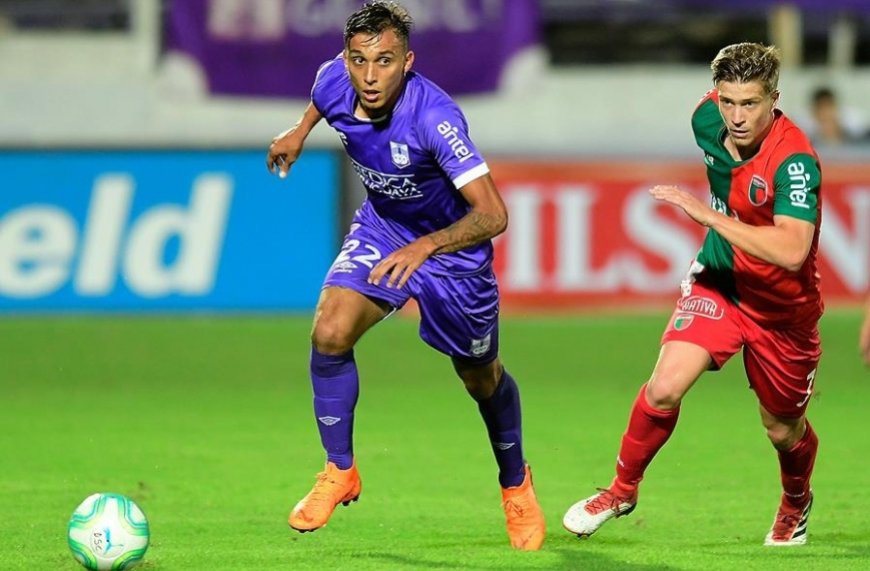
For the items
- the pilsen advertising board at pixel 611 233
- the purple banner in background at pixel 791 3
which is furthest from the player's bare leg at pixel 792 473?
the purple banner in background at pixel 791 3

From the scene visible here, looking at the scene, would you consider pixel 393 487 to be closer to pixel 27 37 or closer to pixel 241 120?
pixel 241 120

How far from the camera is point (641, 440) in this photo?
6672 mm

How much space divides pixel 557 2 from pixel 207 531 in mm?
12626

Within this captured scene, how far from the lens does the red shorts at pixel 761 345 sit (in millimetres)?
6660

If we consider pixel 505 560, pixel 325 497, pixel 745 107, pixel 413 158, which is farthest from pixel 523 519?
pixel 745 107

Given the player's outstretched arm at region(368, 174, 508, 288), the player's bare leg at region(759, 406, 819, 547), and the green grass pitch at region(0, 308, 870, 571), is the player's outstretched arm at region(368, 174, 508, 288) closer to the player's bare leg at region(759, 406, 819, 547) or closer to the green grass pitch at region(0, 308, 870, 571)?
the green grass pitch at region(0, 308, 870, 571)

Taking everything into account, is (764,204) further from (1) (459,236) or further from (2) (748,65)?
(1) (459,236)

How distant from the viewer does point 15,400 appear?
10852 millimetres

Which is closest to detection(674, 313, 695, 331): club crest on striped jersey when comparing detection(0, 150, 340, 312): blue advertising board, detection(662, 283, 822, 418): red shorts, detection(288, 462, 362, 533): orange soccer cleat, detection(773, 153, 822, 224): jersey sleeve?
detection(662, 283, 822, 418): red shorts

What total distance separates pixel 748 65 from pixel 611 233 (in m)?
8.41

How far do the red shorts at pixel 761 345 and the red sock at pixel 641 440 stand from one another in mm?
273

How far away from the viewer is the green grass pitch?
6742mm

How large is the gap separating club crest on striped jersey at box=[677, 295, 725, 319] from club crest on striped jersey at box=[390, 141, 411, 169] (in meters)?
1.20

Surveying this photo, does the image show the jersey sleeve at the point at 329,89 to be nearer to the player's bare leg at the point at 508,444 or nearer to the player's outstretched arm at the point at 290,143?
the player's outstretched arm at the point at 290,143
